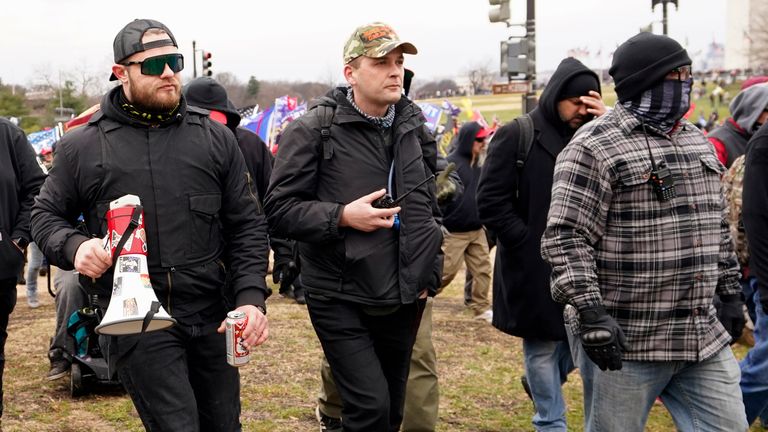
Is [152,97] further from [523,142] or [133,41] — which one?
[523,142]

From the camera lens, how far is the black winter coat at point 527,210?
513 centimetres

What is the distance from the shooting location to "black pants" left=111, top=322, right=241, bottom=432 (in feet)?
11.8

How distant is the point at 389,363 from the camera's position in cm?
436

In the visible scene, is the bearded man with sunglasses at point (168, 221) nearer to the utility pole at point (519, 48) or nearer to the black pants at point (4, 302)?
the black pants at point (4, 302)

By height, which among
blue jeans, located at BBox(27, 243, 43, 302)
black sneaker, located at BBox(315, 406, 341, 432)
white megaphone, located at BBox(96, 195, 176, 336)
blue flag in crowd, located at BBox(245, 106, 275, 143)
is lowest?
blue jeans, located at BBox(27, 243, 43, 302)

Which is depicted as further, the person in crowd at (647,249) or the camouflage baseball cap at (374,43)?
the camouflage baseball cap at (374,43)

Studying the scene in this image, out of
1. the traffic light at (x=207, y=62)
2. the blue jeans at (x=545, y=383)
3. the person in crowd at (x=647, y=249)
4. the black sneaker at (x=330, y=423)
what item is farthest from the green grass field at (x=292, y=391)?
the traffic light at (x=207, y=62)

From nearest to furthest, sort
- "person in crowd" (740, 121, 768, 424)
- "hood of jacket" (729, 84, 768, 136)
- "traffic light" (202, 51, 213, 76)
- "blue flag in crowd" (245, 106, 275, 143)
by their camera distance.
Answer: "person in crowd" (740, 121, 768, 424) → "hood of jacket" (729, 84, 768, 136) → "blue flag in crowd" (245, 106, 275, 143) → "traffic light" (202, 51, 213, 76)

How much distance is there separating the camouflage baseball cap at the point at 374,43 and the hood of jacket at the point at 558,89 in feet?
3.73

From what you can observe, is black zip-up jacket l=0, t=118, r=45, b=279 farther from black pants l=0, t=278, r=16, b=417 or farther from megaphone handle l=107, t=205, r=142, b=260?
megaphone handle l=107, t=205, r=142, b=260

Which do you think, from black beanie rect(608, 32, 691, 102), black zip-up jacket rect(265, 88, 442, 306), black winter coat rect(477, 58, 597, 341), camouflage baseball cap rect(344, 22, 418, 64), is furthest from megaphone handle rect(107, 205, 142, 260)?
black winter coat rect(477, 58, 597, 341)

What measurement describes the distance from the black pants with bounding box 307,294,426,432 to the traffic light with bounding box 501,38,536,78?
1251 cm

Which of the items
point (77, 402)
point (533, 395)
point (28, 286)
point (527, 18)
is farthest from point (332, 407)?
point (527, 18)

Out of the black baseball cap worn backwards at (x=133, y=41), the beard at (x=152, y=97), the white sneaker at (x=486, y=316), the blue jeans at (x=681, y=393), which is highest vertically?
the black baseball cap worn backwards at (x=133, y=41)
